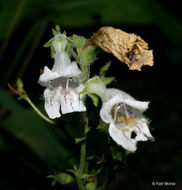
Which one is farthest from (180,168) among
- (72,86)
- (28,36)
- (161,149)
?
(72,86)

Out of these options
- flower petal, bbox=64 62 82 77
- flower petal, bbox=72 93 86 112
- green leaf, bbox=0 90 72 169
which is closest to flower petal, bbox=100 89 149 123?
flower petal, bbox=72 93 86 112

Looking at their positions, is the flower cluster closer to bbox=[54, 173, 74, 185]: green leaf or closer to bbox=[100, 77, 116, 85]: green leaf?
bbox=[100, 77, 116, 85]: green leaf

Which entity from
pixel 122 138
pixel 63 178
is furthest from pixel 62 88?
pixel 63 178

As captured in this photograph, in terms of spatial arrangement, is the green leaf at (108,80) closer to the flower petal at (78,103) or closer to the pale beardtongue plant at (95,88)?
the pale beardtongue plant at (95,88)

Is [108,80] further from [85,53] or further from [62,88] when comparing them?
[62,88]

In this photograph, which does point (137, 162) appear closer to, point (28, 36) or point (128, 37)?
point (28, 36)

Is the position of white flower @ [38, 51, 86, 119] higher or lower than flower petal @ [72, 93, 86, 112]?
higher

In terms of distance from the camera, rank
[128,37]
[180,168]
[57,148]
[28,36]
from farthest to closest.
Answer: [180,168] → [28,36] → [57,148] → [128,37]
